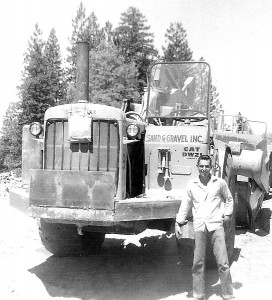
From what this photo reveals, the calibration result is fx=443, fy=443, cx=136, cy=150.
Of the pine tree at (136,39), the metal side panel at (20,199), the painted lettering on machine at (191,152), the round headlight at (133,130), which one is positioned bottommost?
the metal side panel at (20,199)

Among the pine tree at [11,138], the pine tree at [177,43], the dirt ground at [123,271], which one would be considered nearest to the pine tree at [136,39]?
the pine tree at [177,43]

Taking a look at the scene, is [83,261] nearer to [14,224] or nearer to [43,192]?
[43,192]

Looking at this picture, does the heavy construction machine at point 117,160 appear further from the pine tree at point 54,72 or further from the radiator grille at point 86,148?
the pine tree at point 54,72

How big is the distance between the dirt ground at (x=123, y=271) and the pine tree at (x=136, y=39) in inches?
1872

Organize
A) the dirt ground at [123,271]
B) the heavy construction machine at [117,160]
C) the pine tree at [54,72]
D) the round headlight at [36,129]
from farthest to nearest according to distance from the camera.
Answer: the pine tree at [54,72]
the round headlight at [36,129]
the dirt ground at [123,271]
the heavy construction machine at [117,160]

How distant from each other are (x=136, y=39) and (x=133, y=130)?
50.9 meters

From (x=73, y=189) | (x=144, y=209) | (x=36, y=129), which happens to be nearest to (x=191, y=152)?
(x=144, y=209)

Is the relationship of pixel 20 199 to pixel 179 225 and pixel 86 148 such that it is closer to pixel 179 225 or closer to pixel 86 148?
pixel 86 148

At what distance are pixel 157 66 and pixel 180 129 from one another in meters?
1.58

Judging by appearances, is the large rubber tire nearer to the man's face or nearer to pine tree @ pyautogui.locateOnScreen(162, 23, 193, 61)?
the man's face

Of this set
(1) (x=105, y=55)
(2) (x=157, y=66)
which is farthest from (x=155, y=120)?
(1) (x=105, y=55)

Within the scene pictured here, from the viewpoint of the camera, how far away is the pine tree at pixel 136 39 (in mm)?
54531

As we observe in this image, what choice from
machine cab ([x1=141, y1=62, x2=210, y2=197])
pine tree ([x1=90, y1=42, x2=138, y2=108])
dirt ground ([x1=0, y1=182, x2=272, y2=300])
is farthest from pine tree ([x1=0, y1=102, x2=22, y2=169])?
machine cab ([x1=141, y1=62, x2=210, y2=197])

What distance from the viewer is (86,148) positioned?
18.6 ft
